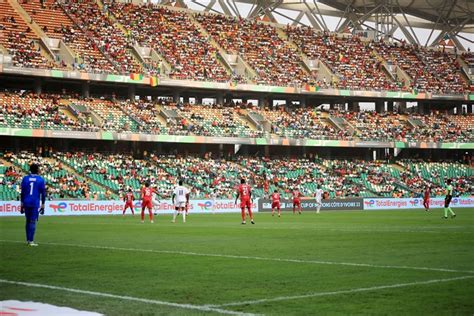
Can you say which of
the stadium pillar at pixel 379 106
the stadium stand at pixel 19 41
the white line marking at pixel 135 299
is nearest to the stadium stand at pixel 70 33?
the stadium stand at pixel 19 41

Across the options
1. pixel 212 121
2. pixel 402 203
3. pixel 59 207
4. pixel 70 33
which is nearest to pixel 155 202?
pixel 59 207

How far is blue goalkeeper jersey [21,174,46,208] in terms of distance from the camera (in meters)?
19.4

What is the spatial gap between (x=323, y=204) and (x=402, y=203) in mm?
9375

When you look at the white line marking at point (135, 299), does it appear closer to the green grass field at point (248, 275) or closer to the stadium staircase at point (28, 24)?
the green grass field at point (248, 275)

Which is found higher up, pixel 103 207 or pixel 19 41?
pixel 19 41

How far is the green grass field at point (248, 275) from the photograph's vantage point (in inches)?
408

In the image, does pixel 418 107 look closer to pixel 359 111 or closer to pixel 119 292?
pixel 359 111

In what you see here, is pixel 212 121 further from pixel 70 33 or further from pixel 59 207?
pixel 59 207

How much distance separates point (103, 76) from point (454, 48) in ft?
172

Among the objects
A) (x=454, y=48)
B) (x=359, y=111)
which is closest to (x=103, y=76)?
(x=359, y=111)

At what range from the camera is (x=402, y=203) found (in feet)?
223

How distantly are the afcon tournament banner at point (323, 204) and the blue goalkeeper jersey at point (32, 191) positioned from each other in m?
41.3

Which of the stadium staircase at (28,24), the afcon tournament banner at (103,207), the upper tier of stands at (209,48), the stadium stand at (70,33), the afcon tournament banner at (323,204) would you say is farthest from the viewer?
the upper tier of stands at (209,48)

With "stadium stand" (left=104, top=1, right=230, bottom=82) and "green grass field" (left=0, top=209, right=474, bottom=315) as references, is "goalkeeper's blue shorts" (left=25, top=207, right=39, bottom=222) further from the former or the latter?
"stadium stand" (left=104, top=1, right=230, bottom=82)
